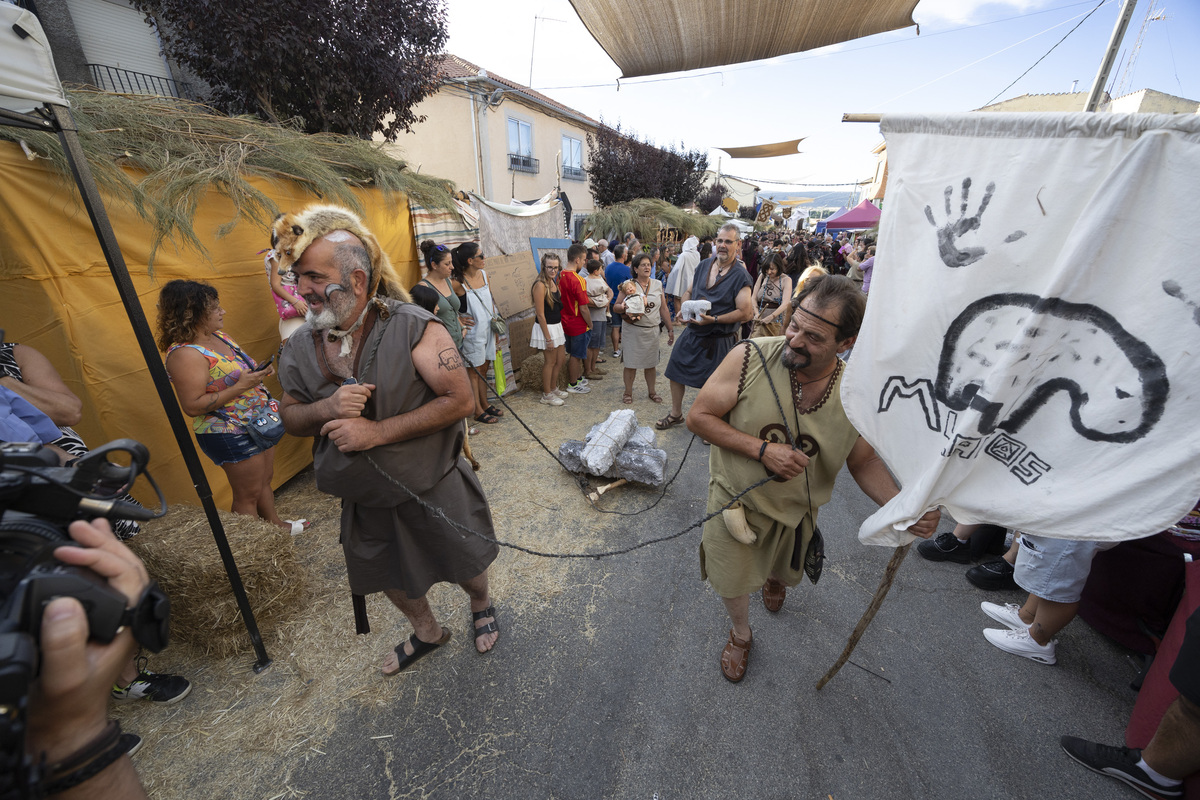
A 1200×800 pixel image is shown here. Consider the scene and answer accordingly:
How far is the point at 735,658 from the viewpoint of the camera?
2.27m

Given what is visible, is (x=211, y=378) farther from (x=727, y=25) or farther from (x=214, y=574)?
(x=727, y=25)

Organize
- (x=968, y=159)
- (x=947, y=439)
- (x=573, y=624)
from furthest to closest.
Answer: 1. (x=573, y=624)
2. (x=947, y=439)
3. (x=968, y=159)

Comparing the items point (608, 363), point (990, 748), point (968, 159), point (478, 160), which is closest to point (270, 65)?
point (608, 363)

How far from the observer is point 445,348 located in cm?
190

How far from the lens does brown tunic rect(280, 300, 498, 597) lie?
1789 mm

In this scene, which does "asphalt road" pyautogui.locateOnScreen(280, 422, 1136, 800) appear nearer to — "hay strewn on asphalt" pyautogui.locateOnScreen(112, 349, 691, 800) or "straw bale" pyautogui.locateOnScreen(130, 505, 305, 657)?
"hay strewn on asphalt" pyautogui.locateOnScreen(112, 349, 691, 800)

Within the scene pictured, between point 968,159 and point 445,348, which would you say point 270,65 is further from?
point 968,159

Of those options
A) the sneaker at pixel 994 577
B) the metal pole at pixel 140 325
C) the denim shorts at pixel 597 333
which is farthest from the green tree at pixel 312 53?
the sneaker at pixel 994 577

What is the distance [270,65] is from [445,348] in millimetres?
5916

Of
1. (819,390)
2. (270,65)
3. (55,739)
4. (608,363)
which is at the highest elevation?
(270,65)

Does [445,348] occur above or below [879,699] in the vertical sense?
above

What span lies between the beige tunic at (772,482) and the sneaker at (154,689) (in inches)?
103

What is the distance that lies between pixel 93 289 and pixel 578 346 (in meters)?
4.52

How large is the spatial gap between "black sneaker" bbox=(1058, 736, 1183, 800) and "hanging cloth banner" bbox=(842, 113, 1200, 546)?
59.2 inches
